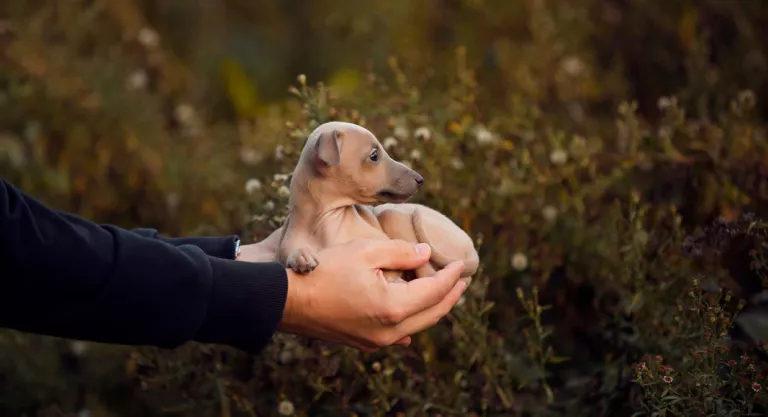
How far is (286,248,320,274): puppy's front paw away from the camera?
5.57ft

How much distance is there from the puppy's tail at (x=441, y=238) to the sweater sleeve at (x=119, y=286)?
0.28 metres

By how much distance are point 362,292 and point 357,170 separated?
23cm

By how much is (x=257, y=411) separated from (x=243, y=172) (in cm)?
165

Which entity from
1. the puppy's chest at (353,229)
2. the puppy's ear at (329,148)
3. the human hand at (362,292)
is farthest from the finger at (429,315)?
the puppy's ear at (329,148)

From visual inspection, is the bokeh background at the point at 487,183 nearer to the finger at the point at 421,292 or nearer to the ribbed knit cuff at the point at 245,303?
the finger at the point at 421,292

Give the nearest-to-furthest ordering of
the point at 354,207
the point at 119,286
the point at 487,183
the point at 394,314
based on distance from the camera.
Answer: the point at 119,286, the point at 394,314, the point at 354,207, the point at 487,183

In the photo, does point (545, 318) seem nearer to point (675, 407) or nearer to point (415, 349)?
point (415, 349)

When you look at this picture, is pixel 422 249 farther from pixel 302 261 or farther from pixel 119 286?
pixel 119 286

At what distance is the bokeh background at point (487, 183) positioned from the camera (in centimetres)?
230

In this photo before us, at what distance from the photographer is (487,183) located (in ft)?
9.45

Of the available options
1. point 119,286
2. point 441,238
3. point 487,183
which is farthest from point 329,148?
point 487,183

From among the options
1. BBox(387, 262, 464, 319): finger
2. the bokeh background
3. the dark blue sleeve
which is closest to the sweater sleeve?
BBox(387, 262, 464, 319): finger

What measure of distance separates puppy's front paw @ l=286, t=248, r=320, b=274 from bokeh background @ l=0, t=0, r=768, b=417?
0.58 meters

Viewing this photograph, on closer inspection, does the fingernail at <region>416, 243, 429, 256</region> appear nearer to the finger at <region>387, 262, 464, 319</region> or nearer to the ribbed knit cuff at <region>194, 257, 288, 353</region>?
the finger at <region>387, 262, 464, 319</region>
